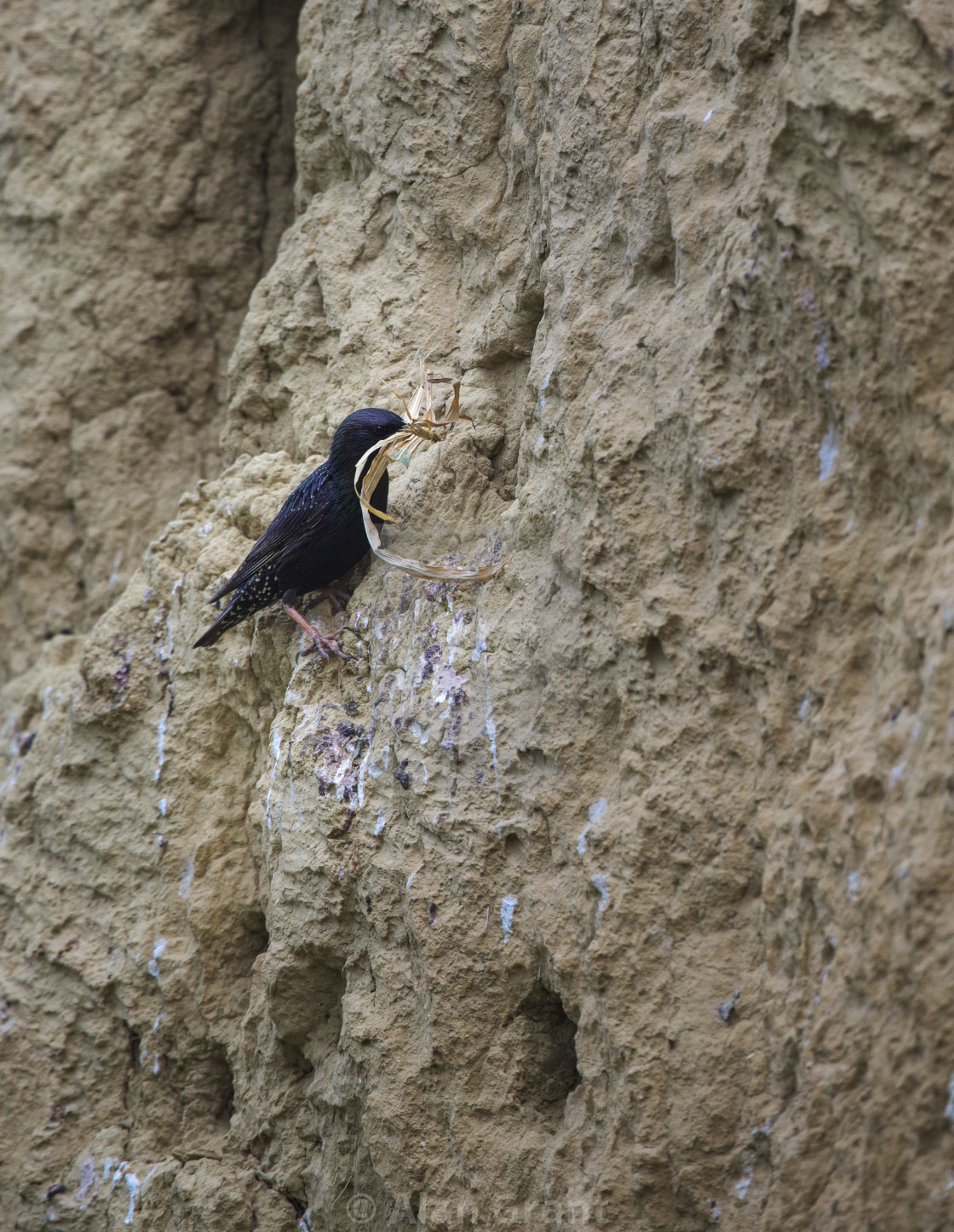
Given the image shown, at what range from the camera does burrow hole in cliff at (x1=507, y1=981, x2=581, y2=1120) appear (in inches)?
130

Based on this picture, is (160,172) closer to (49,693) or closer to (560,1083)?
(49,693)

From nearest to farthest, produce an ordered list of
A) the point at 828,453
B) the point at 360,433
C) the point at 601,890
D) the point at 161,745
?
the point at 828,453
the point at 601,890
the point at 360,433
the point at 161,745

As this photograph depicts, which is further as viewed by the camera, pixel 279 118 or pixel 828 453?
pixel 279 118

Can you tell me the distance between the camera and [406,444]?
407cm

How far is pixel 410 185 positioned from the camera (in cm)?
451

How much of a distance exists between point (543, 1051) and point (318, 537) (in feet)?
5.84

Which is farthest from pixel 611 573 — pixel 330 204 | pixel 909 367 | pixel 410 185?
pixel 330 204

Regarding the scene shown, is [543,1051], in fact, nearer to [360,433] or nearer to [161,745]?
[161,745]

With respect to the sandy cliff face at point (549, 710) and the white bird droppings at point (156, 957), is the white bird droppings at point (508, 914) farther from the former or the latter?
the white bird droppings at point (156, 957)

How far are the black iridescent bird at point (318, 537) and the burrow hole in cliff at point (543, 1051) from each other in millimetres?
1303

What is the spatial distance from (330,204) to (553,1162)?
3614 millimetres

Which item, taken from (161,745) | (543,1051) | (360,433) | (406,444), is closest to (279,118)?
(360,433)

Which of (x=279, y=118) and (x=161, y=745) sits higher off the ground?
(x=279, y=118)

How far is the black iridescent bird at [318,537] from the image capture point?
409 centimetres
